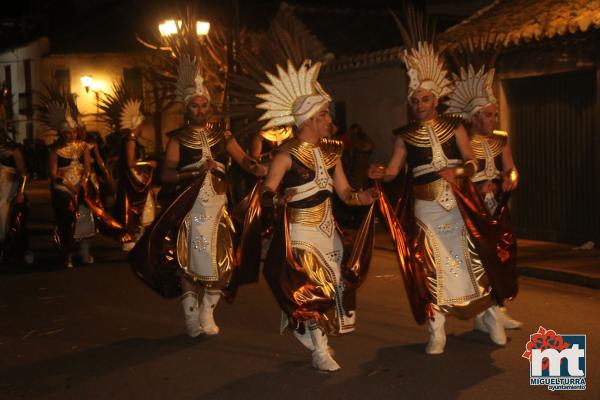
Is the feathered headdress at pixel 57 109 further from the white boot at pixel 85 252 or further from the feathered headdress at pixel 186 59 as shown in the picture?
the feathered headdress at pixel 186 59

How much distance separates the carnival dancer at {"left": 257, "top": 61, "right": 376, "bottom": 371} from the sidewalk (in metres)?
4.21

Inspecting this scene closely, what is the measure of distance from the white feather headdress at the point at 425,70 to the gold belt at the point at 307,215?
3.79ft

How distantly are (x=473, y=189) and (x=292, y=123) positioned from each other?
58.1 inches

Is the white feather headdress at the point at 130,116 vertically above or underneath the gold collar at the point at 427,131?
above

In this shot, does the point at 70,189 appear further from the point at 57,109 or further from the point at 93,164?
the point at 93,164

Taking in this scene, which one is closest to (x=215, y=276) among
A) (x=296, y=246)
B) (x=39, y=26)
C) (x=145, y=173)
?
(x=296, y=246)

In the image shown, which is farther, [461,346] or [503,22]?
[503,22]

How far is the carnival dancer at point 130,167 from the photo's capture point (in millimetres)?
12836

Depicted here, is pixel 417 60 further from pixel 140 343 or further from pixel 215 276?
pixel 140 343

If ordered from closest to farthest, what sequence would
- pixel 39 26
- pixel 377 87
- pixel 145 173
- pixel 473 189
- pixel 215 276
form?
pixel 473 189 → pixel 215 276 → pixel 145 173 → pixel 377 87 → pixel 39 26

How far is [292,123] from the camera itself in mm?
6570

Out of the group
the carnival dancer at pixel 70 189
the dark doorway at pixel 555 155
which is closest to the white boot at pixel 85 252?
the carnival dancer at pixel 70 189

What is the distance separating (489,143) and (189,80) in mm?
2559

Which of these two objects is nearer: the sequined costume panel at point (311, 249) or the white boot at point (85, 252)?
the sequined costume panel at point (311, 249)
